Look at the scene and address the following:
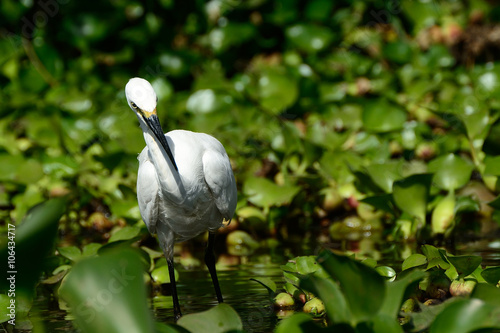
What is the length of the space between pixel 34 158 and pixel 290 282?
9.52 feet

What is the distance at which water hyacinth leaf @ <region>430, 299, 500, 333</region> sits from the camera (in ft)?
6.36

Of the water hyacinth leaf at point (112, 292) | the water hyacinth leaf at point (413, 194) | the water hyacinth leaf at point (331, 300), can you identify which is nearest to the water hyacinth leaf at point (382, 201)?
the water hyacinth leaf at point (413, 194)

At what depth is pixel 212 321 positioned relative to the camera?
7.19 feet

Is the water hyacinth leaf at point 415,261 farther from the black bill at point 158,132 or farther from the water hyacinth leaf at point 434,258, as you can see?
the black bill at point 158,132

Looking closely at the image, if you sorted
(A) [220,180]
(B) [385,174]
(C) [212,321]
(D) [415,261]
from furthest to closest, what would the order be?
1. (B) [385,174]
2. (A) [220,180]
3. (D) [415,261]
4. (C) [212,321]

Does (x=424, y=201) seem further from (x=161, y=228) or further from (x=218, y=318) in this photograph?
(x=218, y=318)

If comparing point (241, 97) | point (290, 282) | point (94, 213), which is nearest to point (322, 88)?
point (241, 97)

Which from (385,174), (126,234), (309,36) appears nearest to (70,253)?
(126,234)

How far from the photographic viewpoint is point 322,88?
624 cm

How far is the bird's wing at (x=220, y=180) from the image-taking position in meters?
3.10

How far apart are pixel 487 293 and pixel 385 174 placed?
75.1 inches

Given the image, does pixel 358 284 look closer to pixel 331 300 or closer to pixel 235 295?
pixel 331 300

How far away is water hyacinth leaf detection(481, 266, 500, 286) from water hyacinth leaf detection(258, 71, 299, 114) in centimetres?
326

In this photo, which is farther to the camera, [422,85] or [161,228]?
[422,85]
